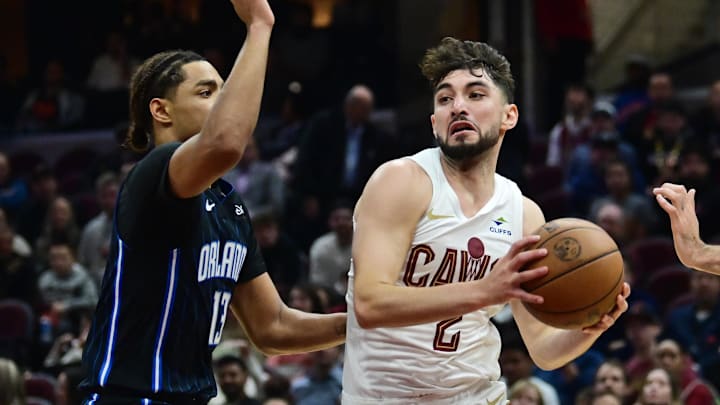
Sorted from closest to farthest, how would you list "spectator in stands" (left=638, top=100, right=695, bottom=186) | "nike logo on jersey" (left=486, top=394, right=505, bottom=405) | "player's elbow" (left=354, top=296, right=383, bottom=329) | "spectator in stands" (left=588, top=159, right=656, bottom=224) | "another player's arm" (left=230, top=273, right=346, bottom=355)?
"player's elbow" (left=354, top=296, right=383, bottom=329), "nike logo on jersey" (left=486, top=394, right=505, bottom=405), "another player's arm" (left=230, top=273, right=346, bottom=355), "spectator in stands" (left=588, top=159, right=656, bottom=224), "spectator in stands" (left=638, top=100, right=695, bottom=186)

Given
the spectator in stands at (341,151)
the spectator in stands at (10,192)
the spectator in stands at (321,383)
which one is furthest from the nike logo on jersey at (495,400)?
the spectator in stands at (10,192)

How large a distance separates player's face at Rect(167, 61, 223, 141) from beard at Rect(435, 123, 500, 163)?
2.76 ft

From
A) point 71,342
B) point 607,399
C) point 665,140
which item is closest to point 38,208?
point 71,342

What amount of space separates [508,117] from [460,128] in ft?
0.82

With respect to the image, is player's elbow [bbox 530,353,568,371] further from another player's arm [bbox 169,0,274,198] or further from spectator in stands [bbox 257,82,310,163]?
spectator in stands [bbox 257,82,310,163]

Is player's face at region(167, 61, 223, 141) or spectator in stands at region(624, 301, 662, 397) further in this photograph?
spectator in stands at region(624, 301, 662, 397)

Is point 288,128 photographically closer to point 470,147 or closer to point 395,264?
point 470,147

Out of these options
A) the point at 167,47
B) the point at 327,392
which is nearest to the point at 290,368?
the point at 327,392

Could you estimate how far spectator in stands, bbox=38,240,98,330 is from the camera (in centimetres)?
1220

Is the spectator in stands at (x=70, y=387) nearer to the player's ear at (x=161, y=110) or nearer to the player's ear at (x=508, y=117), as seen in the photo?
the player's ear at (x=161, y=110)

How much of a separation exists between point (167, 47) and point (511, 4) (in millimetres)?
4512

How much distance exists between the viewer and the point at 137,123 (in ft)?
15.7

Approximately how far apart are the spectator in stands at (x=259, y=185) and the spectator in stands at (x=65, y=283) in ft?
5.47

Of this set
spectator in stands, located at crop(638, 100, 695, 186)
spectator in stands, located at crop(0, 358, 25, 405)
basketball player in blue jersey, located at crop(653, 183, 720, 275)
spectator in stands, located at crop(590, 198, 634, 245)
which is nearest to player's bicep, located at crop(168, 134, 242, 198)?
basketball player in blue jersey, located at crop(653, 183, 720, 275)
